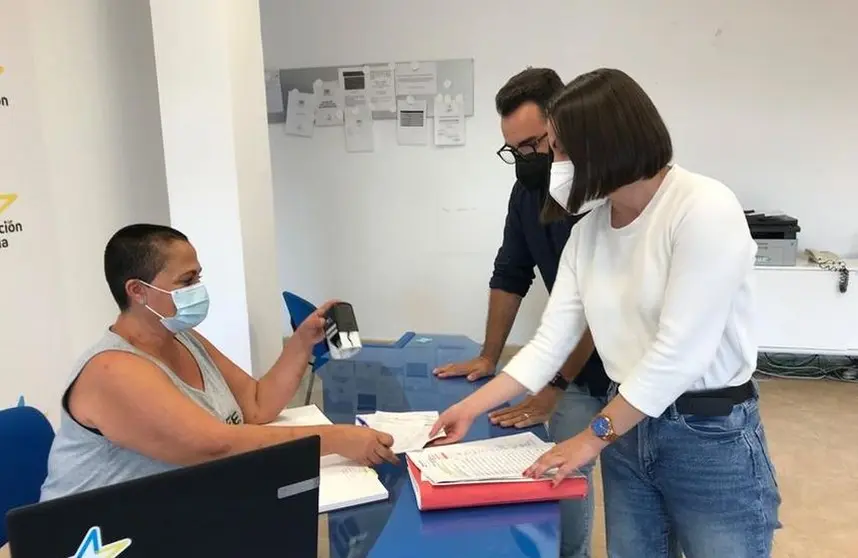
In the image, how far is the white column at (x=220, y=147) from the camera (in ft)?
7.38

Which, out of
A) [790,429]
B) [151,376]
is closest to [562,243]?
[151,376]

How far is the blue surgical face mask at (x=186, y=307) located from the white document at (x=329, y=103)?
3.10 metres

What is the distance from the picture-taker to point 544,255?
1.86m

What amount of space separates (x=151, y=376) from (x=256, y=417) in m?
0.47

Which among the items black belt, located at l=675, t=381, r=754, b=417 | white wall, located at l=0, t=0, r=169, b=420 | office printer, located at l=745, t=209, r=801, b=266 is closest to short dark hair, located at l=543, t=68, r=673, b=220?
black belt, located at l=675, t=381, r=754, b=417

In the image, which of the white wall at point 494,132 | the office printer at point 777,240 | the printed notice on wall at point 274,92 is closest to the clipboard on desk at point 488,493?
the office printer at point 777,240

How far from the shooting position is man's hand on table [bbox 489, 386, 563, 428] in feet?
5.26

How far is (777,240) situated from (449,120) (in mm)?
2025

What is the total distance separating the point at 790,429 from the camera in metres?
3.33

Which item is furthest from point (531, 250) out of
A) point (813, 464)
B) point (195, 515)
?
point (813, 464)

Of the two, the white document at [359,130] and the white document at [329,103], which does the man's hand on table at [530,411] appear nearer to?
the white document at [359,130]

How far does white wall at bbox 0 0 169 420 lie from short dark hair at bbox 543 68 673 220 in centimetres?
177

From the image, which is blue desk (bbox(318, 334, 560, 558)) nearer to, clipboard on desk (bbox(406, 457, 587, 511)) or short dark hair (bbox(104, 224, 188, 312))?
clipboard on desk (bbox(406, 457, 587, 511))

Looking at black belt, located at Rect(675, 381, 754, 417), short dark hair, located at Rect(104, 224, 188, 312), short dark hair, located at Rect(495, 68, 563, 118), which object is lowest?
black belt, located at Rect(675, 381, 754, 417)
